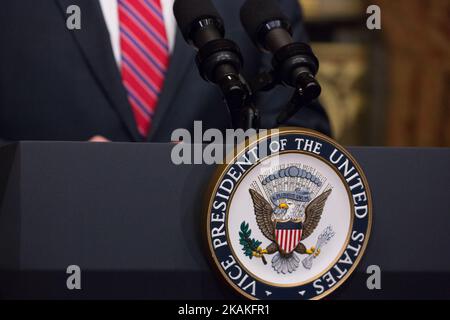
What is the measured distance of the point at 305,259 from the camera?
76cm

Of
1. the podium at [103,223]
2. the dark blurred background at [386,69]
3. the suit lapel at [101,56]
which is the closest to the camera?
the podium at [103,223]

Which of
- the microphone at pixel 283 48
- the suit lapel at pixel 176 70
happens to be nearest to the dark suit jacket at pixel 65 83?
the suit lapel at pixel 176 70

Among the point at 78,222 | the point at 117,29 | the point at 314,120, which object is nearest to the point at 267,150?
the point at 78,222

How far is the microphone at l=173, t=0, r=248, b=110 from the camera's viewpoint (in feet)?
2.50

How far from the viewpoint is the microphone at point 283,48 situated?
0.78 m

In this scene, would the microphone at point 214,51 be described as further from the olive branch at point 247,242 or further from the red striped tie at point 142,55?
the red striped tie at point 142,55

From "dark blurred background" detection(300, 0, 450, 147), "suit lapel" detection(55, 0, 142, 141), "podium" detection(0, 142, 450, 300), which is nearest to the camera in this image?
"podium" detection(0, 142, 450, 300)

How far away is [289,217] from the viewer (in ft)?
2.46

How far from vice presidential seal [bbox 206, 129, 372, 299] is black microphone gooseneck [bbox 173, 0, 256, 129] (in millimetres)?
62

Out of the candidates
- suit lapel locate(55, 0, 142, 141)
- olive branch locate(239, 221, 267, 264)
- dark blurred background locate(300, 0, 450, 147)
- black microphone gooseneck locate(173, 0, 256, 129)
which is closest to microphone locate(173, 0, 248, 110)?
black microphone gooseneck locate(173, 0, 256, 129)

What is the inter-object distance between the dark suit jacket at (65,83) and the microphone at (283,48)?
1.04 feet

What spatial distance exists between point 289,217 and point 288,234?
0.06 ft

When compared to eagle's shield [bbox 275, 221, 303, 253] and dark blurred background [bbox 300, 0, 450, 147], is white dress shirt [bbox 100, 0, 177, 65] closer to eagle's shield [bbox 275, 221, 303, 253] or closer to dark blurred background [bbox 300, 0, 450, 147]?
eagle's shield [bbox 275, 221, 303, 253]
